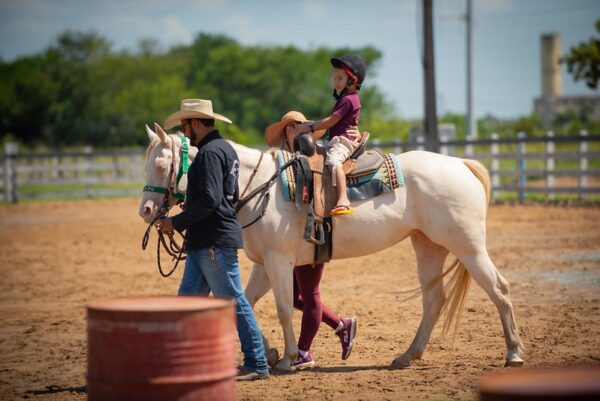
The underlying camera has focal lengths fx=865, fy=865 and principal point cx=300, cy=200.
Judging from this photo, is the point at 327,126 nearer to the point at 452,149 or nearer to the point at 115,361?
→ the point at 115,361

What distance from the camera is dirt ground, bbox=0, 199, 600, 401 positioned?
21.3 ft

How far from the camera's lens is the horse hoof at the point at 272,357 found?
7.03 metres

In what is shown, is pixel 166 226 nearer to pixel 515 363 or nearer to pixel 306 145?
pixel 306 145

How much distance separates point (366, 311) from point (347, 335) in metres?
2.08

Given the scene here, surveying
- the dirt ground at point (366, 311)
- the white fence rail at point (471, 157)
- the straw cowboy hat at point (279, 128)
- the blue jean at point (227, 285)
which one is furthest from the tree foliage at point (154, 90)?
the blue jean at point (227, 285)

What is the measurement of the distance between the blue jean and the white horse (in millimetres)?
470

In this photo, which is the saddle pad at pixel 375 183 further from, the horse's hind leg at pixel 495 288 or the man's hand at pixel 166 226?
the man's hand at pixel 166 226

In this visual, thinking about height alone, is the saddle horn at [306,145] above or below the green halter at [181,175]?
above

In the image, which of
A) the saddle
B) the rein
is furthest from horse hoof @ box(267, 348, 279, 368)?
the rein

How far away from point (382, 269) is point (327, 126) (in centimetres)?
558

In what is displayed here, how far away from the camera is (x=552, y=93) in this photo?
93500 millimetres

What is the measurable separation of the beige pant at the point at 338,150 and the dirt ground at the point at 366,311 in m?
1.37

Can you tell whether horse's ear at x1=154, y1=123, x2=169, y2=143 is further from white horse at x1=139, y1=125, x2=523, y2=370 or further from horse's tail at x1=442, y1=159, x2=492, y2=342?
horse's tail at x1=442, y1=159, x2=492, y2=342

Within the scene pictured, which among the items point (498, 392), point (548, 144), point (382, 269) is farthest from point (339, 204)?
point (548, 144)
